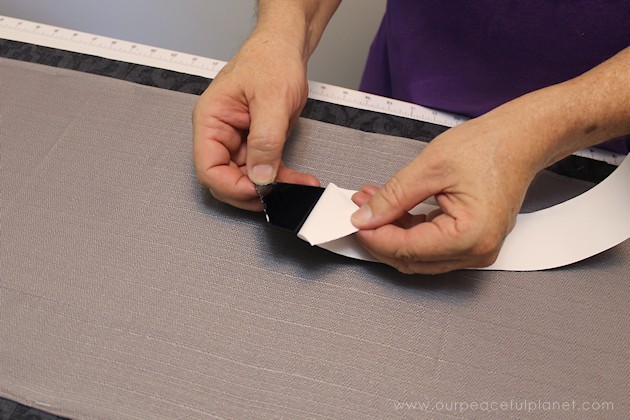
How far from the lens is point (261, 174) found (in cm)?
62

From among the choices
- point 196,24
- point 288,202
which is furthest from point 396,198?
point 196,24

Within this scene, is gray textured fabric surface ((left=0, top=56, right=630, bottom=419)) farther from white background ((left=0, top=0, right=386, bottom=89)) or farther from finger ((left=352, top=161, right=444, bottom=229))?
white background ((left=0, top=0, right=386, bottom=89))

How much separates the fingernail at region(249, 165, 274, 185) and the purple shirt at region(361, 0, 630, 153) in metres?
0.33

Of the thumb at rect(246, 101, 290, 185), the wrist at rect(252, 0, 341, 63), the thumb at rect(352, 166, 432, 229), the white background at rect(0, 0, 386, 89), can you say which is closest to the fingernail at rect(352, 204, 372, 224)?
the thumb at rect(352, 166, 432, 229)

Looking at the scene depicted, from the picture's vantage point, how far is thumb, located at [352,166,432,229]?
0.58 meters

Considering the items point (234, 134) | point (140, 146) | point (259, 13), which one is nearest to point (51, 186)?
point (140, 146)

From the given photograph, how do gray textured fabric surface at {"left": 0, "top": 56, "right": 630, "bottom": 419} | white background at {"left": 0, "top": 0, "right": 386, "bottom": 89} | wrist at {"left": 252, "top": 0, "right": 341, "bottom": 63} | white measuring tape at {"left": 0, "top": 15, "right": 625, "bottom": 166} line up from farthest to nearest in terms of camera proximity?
white background at {"left": 0, "top": 0, "right": 386, "bottom": 89}, white measuring tape at {"left": 0, "top": 15, "right": 625, "bottom": 166}, wrist at {"left": 252, "top": 0, "right": 341, "bottom": 63}, gray textured fabric surface at {"left": 0, "top": 56, "right": 630, "bottom": 419}

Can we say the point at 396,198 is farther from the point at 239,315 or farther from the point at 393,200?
the point at 239,315

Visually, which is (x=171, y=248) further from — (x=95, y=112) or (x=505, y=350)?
(x=505, y=350)

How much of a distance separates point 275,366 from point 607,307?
0.38 m

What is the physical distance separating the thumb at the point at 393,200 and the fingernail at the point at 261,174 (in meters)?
0.10

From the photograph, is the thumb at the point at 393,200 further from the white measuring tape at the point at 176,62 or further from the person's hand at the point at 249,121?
the white measuring tape at the point at 176,62

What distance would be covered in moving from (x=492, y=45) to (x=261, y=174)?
411 mm

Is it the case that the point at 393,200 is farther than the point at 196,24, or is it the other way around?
the point at 196,24
